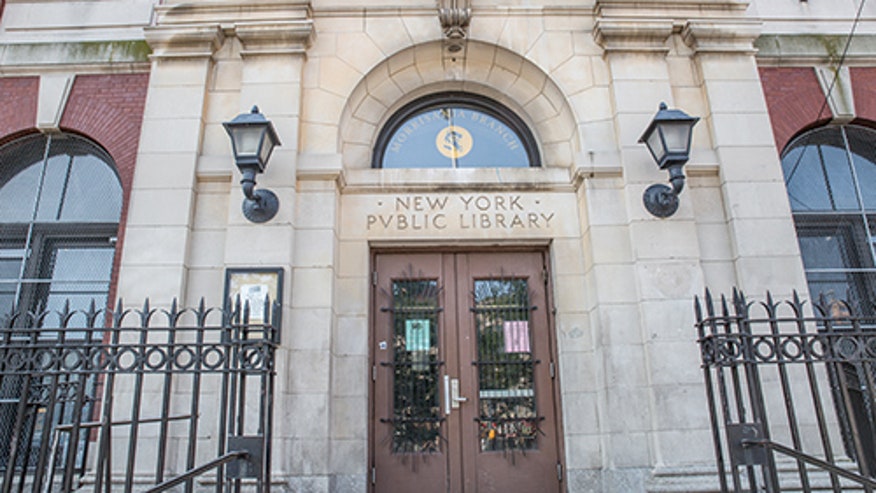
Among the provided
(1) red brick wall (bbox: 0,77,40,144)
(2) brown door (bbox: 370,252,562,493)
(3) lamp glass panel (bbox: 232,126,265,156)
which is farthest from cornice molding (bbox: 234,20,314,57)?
(1) red brick wall (bbox: 0,77,40,144)

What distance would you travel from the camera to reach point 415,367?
623cm

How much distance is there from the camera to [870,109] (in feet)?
23.7

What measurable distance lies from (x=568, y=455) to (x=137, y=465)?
4.06m

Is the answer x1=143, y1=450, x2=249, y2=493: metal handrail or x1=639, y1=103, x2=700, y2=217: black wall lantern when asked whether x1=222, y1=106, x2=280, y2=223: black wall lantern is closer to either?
x1=143, y1=450, x2=249, y2=493: metal handrail

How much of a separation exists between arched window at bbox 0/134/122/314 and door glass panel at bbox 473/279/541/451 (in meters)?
4.20

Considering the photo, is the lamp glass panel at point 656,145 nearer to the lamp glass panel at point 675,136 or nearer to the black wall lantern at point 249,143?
the lamp glass panel at point 675,136

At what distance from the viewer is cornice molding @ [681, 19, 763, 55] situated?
684 centimetres

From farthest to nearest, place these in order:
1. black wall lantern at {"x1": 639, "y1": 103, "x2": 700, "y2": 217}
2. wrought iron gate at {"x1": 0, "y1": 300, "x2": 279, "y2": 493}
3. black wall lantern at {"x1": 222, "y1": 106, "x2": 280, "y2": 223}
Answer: black wall lantern at {"x1": 639, "y1": 103, "x2": 700, "y2": 217} < black wall lantern at {"x1": 222, "y1": 106, "x2": 280, "y2": 223} < wrought iron gate at {"x1": 0, "y1": 300, "x2": 279, "y2": 493}

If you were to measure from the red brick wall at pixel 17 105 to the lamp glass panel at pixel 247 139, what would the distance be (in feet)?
10.6

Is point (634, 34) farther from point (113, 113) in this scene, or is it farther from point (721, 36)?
point (113, 113)

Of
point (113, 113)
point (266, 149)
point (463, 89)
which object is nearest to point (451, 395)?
point (266, 149)

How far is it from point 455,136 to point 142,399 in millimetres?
4417

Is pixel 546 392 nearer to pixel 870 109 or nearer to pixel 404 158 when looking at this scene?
pixel 404 158

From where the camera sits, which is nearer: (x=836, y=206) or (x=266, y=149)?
(x=266, y=149)
